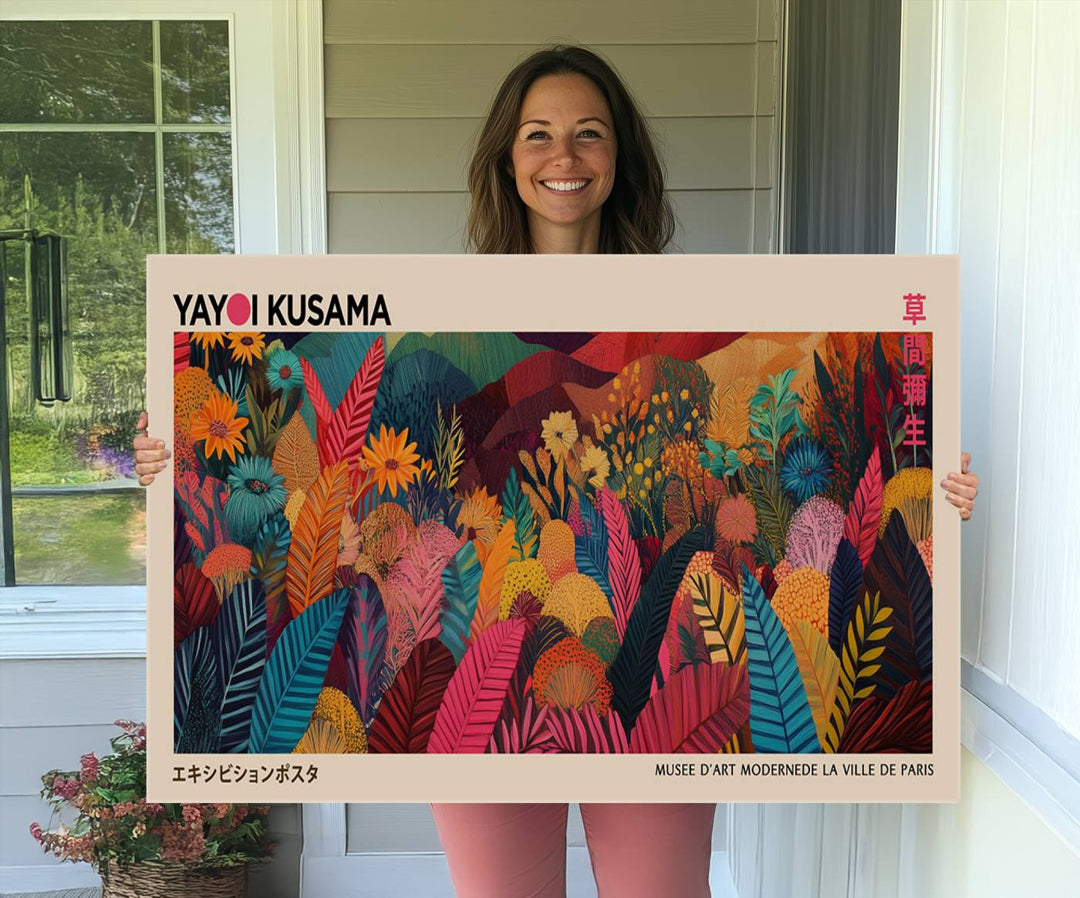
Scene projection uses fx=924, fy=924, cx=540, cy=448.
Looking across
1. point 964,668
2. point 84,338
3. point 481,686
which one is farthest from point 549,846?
point 84,338

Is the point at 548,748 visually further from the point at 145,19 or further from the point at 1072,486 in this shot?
A: the point at 145,19

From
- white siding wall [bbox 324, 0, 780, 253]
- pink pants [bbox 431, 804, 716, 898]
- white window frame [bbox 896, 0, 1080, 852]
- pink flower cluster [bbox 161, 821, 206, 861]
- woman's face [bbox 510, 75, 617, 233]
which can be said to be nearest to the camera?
white window frame [bbox 896, 0, 1080, 852]

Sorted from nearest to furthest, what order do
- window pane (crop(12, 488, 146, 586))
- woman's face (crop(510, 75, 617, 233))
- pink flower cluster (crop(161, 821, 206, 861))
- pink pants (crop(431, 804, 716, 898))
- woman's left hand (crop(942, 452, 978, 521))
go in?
woman's left hand (crop(942, 452, 978, 521)) < pink pants (crop(431, 804, 716, 898)) < woman's face (crop(510, 75, 617, 233)) < pink flower cluster (crop(161, 821, 206, 861)) < window pane (crop(12, 488, 146, 586))

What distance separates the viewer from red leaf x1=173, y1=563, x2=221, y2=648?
1020mm

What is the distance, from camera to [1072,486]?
87 cm

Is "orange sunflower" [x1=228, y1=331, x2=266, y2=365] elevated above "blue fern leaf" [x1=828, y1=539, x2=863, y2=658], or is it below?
above

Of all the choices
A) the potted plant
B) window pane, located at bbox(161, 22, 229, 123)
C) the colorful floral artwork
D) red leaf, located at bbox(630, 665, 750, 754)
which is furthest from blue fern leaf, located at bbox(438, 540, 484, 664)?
window pane, located at bbox(161, 22, 229, 123)

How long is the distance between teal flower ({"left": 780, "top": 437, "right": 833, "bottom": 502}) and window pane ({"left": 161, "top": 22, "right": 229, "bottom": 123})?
5.38 ft

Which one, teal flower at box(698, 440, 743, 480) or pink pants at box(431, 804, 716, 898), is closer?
teal flower at box(698, 440, 743, 480)

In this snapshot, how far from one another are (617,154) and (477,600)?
755 mm

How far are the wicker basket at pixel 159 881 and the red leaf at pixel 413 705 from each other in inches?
44.6

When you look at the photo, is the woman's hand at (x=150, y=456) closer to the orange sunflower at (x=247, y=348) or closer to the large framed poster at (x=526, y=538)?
the large framed poster at (x=526, y=538)

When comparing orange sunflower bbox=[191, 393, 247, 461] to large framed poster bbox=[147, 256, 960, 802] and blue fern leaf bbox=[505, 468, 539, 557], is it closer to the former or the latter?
large framed poster bbox=[147, 256, 960, 802]

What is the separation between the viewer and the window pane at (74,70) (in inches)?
80.5
